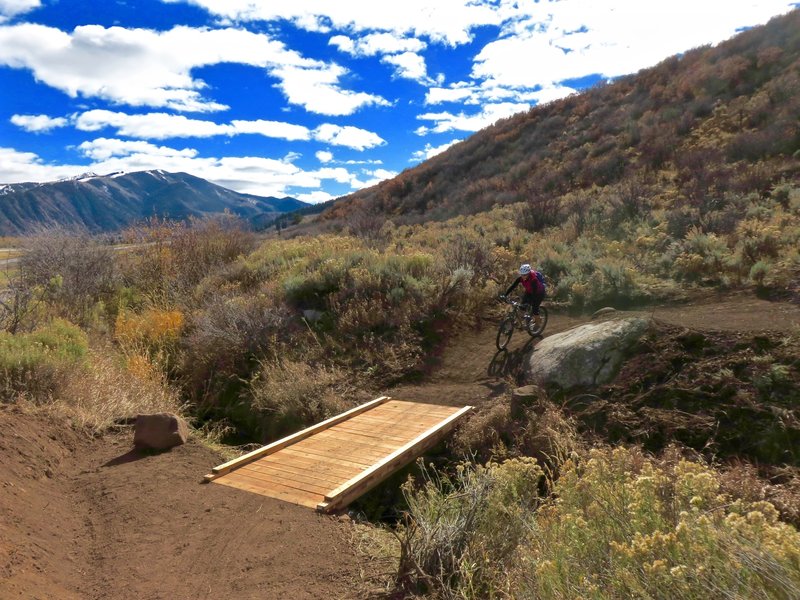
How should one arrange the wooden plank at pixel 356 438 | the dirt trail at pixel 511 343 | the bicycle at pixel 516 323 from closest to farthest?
the wooden plank at pixel 356 438
the dirt trail at pixel 511 343
the bicycle at pixel 516 323

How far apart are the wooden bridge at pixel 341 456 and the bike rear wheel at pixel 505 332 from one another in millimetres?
2047

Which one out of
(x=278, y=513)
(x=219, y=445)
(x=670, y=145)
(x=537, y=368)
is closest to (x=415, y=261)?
(x=537, y=368)

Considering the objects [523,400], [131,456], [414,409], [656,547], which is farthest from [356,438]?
[656,547]

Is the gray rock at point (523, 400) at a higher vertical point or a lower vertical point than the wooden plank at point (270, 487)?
higher

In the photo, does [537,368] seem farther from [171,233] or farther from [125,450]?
[171,233]

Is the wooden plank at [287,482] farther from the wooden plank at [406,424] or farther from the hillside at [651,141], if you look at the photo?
the hillside at [651,141]

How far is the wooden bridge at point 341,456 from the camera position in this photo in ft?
17.2

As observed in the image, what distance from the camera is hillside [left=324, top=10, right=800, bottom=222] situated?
16.8 metres

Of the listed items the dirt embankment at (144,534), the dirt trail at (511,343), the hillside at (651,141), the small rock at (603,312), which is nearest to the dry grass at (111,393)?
the dirt embankment at (144,534)

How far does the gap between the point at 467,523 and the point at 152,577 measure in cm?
228

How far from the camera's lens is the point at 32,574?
3.60 m

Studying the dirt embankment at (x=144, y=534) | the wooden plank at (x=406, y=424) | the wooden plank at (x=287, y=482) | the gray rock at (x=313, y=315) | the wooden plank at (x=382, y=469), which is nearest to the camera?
the dirt embankment at (x=144, y=534)

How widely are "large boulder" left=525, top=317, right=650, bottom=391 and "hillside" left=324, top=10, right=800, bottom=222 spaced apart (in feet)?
27.8

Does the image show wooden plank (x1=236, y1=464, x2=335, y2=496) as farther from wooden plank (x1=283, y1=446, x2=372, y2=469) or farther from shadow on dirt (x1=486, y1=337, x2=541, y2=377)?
shadow on dirt (x1=486, y1=337, x2=541, y2=377)
